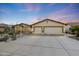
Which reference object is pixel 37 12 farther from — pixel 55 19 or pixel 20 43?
pixel 20 43

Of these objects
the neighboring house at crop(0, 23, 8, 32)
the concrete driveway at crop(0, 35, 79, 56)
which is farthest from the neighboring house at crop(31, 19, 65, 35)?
the neighboring house at crop(0, 23, 8, 32)

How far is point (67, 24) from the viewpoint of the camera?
137 inches

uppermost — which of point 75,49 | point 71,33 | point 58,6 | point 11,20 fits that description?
point 58,6

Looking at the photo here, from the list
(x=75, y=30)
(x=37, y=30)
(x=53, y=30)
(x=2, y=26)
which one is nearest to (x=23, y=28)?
(x=37, y=30)

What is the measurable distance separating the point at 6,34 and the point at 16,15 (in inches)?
15.1

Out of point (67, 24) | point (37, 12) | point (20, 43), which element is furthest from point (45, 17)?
point (20, 43)

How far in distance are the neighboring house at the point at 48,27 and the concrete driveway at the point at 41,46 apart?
0.35ft

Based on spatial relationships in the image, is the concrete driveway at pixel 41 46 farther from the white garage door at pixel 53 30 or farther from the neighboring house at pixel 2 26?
the neighboring house at pixel 2 26

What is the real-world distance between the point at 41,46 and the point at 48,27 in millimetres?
375

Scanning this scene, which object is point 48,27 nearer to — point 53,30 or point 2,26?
point 53,30

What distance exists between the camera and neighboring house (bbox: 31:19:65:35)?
137 inches

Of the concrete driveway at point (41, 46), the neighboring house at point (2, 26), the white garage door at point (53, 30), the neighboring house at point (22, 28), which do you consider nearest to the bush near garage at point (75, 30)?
the concrete driveway at point (41, 46)

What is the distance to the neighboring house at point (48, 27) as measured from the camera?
3477 millimetres

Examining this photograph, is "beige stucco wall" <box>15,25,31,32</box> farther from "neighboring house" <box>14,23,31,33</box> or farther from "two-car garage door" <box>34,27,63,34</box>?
"two-car garage door" <box>34,27,63,34</box>
